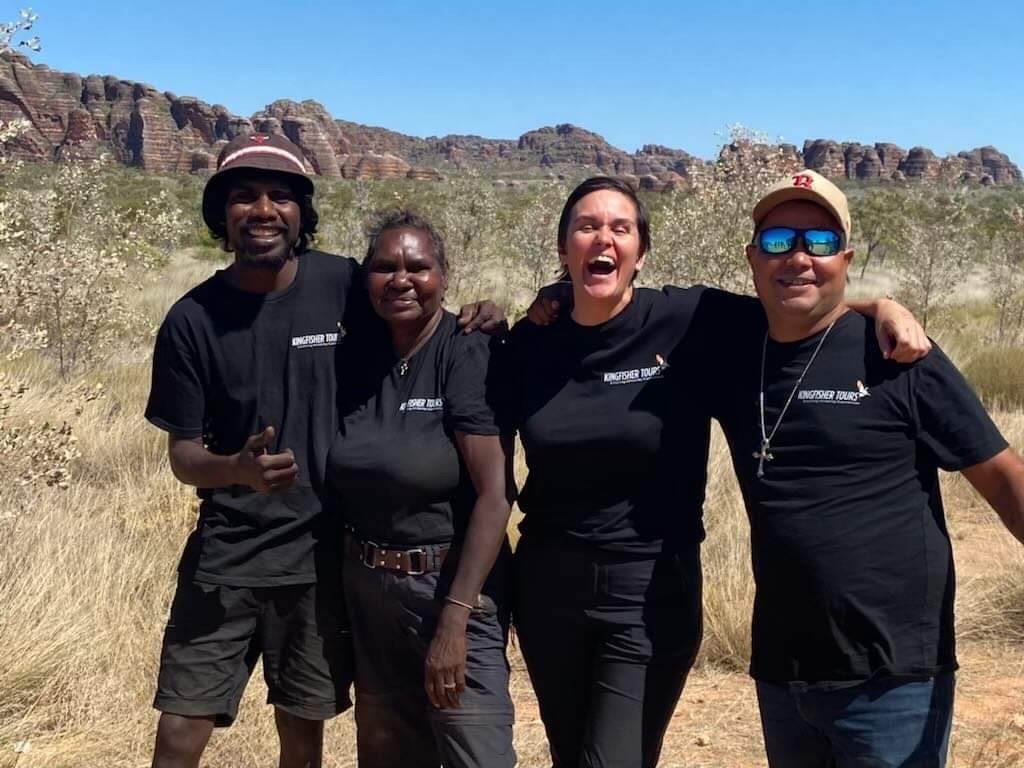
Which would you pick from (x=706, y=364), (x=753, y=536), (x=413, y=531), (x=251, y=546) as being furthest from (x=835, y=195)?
(x=251, y=546)

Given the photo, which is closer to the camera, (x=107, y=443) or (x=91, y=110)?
(x=107, y=443)

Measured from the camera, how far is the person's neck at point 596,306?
9.05 ft

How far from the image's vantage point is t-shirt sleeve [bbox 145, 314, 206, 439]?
283 centimetres

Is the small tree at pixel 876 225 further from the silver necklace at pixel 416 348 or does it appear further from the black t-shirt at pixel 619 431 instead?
the silver necklace at pixel 416 348

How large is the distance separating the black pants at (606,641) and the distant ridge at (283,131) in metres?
68.3

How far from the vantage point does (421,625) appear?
8.95 feet

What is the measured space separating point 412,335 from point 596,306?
1.79ft

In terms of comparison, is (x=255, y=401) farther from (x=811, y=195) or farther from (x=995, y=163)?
(x=995, y=163)

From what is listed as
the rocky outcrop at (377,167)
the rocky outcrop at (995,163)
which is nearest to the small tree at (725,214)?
the rocky outcrop at (377,167)

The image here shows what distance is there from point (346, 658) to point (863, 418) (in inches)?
67.0

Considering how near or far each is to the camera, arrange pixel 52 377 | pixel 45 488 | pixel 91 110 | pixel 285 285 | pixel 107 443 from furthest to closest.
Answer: pixel 91 110 < pixel 52 377 < pixel 107 443 < pixel 45 488 < pixel 285 285

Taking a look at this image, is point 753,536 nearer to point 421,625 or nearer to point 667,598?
point 667,598

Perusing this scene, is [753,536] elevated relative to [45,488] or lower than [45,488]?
elevated

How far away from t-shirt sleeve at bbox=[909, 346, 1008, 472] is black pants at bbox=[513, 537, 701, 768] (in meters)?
0.79
